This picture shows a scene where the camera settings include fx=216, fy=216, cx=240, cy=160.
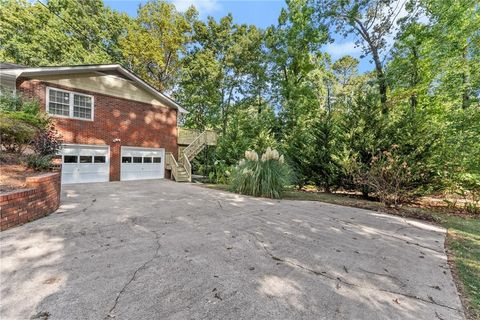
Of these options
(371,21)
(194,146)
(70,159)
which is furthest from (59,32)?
(371,21)

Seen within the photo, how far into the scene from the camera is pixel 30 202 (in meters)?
4.28

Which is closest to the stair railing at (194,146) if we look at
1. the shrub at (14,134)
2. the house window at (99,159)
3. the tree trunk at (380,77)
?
the house window at (99,159)

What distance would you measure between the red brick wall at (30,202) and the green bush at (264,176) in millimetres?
5989

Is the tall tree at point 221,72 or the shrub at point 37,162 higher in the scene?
the tall tree at point 221,72

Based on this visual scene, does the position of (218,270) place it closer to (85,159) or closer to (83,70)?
(85,159)

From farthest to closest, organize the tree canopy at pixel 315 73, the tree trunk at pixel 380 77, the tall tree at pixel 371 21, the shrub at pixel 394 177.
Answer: the tall tree at pixel 371 21 → the tree trunk at pixel 380 77 → the tree canopy at pixel 315 73 → the shrub at pixel 394 177

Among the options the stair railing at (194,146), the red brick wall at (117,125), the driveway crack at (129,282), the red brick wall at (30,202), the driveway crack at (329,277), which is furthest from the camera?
the stair railing at (194,146)

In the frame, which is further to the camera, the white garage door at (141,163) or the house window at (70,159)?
the white garage door at (141,163)

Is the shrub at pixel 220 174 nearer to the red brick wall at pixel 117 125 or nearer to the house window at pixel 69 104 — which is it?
the red brick wall at pixel 117 125

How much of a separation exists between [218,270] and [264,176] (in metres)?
6.10

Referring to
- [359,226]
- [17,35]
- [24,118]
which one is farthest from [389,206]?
[17,35]

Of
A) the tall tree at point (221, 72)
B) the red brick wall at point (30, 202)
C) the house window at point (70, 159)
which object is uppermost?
the tall tree at point (221, 72)

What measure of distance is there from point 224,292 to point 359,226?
13.2ft

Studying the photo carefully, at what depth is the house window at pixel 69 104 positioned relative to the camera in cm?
1048
